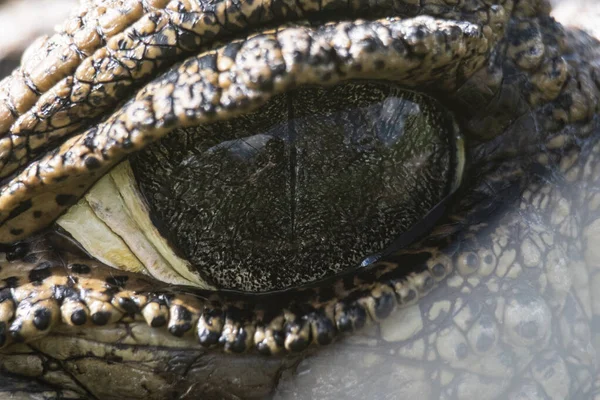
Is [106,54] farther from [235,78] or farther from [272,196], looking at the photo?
[272,196]

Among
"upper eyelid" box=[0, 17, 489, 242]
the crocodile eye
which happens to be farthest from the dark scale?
"upper eyelid" box=[0, 17, 489, 242]

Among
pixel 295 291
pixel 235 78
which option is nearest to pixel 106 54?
pixel 235 78

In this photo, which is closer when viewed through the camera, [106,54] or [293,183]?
[106,54]

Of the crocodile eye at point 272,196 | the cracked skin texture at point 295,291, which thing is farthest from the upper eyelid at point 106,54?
the crocodile eye at point 272,196

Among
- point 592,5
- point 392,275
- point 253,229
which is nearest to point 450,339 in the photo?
point 392,275

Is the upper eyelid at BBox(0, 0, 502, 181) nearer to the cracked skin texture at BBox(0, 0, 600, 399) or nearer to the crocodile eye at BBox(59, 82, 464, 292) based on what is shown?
the cracked skin texture at BBox(0, 0, 600, 399)

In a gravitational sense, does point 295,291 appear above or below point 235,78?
below

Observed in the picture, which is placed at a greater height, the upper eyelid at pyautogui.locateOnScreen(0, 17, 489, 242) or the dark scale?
the upper eyelid at pyautogui.locateOnScreen(0, 17, 489, 242)
